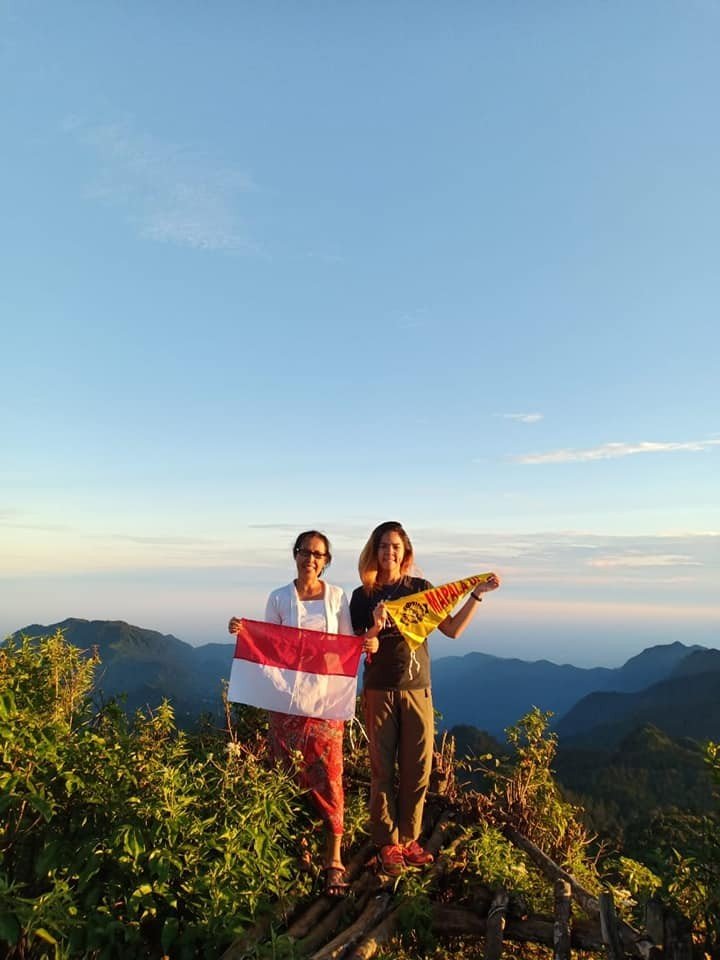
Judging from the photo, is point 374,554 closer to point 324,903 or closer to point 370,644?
point 370,644

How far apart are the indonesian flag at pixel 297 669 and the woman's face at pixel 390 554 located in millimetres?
558

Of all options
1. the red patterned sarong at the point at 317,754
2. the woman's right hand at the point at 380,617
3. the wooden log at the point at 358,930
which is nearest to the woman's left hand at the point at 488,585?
the woman's right hand at the point at 380,617

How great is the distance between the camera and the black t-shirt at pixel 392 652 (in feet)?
16.4

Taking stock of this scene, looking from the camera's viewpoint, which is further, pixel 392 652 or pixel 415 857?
pixel 392 652

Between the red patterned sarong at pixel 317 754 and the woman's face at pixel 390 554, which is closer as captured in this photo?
the red patterned sarong at pixel 317 754

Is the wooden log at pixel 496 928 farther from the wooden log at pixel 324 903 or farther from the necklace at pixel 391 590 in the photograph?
the necklace at pixel 391 590

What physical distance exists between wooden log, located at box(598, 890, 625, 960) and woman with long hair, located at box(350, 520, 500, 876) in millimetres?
1612

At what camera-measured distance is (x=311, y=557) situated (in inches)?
200

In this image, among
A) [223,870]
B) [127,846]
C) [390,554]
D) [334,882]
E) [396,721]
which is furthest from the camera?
[390,554]

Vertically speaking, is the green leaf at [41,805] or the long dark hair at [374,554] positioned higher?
Result: the long dark hair at [374,554]

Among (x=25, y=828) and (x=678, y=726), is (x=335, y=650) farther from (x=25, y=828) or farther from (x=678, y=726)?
(x=678, y=726)

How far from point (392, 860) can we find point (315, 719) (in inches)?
44.2

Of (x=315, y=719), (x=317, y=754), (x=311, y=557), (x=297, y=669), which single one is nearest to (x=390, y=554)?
(x=311, y=557)

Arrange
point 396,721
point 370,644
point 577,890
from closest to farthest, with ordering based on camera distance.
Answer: point 577,890 → point 370,644 → point 396,721
